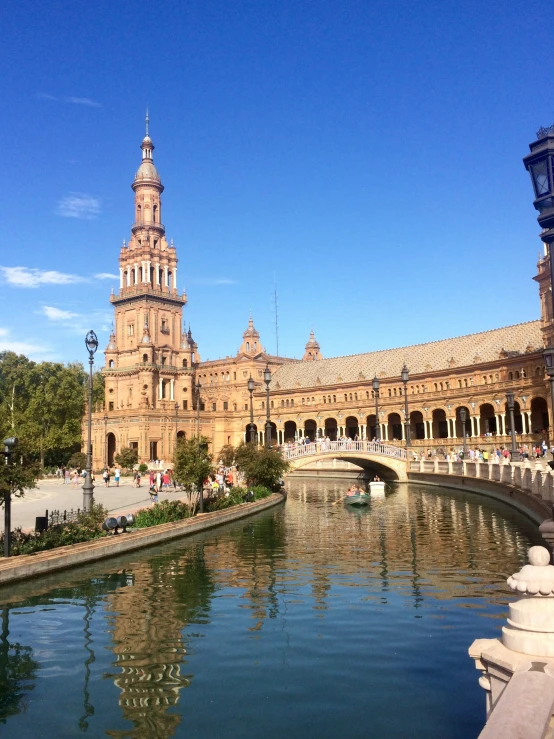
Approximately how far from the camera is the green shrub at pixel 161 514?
1005 inches

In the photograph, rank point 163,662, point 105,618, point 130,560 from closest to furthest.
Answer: point 163,662
point 105,618
point 130,560

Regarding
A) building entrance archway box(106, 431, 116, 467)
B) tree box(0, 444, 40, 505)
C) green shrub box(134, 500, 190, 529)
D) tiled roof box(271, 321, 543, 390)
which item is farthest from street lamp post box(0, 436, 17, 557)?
building entrance archway box(106, 431, 116, 467)

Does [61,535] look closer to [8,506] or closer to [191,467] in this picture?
[8,506]

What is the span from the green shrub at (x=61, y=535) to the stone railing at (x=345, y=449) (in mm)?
34601

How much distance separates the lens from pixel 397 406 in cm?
8219

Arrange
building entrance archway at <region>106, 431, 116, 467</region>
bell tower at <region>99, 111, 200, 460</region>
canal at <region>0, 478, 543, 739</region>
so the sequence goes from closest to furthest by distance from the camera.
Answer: canal at <region>0, 478, 543, 739</region>, bell tower at <region>99, 111, 200, 460</region>, building entrance archway at <region>106, 431, 116, 467</region>

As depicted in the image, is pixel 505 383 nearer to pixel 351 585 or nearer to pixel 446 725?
pixel 351 585

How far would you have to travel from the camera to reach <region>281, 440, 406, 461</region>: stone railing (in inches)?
2215

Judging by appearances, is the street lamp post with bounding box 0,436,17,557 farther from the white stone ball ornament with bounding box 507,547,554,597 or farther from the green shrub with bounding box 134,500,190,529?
the white stone ball ornament with bounding box 507,547,554,597

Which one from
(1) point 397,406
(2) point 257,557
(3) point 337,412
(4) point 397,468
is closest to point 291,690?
(2) point 257,557

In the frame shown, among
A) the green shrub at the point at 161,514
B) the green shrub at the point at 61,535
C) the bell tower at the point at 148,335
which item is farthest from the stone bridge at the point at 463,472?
the bell tower at the point at 148,335

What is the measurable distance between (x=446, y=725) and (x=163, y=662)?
4.80 m

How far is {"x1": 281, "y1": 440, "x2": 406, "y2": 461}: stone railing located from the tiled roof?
22.3 meters

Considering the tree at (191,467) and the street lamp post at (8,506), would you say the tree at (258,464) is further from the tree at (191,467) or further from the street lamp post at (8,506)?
the street lamp post at (8,506)
